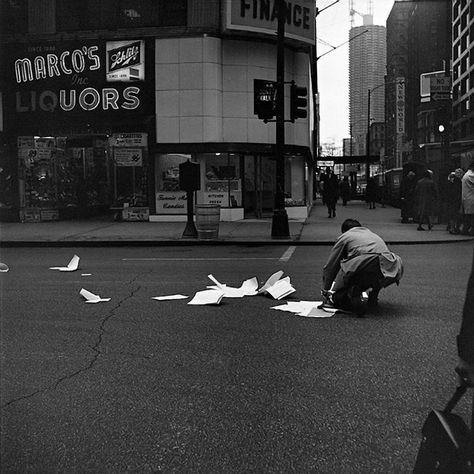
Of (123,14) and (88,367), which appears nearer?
(88,367)

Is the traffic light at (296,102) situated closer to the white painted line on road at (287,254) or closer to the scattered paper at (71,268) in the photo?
the white painted line on road at (287,254)

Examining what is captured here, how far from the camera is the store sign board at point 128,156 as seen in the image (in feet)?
74.0

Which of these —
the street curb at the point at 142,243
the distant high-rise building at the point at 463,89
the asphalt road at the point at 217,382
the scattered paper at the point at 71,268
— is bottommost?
the asphalt road at the point at 217,382

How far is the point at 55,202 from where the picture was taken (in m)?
22.9

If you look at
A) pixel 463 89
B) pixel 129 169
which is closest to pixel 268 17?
pixel 129 169

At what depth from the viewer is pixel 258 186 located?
23.8 meters

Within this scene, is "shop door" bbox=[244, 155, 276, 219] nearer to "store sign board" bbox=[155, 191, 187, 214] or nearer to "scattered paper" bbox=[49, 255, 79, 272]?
"store sign board" bbox=[155, 191, 187, 214]

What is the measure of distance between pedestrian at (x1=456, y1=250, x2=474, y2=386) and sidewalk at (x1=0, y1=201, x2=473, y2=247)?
13.4m

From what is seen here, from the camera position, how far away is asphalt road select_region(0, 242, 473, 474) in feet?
11.2

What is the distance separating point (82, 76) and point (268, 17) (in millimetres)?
6622

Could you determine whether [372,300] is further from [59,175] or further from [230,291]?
[59,175]

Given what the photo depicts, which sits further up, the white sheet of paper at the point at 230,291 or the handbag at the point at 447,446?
the handbag at the point at 447,446

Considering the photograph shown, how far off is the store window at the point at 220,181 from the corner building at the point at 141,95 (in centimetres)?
3

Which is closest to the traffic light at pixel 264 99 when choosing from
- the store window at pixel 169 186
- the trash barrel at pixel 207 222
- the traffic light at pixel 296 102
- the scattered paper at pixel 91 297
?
the traffic light at pixel 296 102
